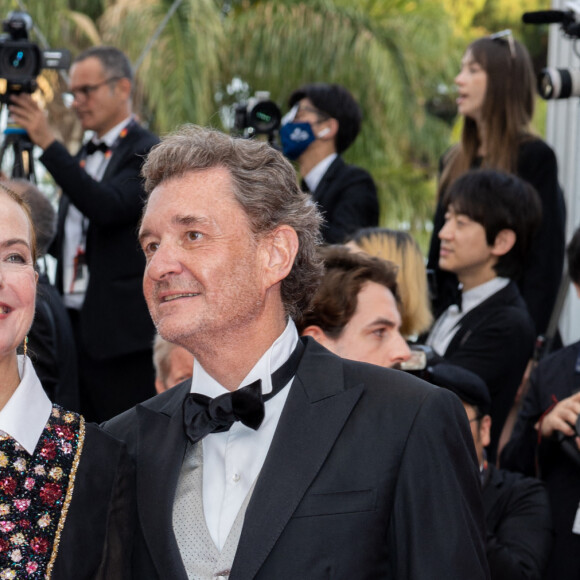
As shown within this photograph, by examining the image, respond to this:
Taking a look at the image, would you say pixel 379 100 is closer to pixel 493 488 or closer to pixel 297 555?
pixel 493 488

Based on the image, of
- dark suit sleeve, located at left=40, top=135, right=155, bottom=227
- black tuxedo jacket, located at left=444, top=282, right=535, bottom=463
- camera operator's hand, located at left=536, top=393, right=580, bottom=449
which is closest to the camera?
camera operator's hand, located at left=536, top=393, right=580, bottom=449

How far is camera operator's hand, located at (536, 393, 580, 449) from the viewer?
3.46m

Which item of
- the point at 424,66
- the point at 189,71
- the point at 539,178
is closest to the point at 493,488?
the point at 539,178

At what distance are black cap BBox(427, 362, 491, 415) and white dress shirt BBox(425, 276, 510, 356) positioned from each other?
1.83ft

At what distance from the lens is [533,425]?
12.6 feet

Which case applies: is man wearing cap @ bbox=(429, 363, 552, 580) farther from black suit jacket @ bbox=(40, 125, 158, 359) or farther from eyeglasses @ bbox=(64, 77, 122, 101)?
eyeglasses @ bbox=(64, 77, 122, 101)

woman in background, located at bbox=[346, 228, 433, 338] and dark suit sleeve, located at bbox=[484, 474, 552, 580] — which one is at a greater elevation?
woman in background, located at bbox=[346, 228, 433, 338]

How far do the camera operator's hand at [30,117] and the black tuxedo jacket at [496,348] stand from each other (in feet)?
6.27

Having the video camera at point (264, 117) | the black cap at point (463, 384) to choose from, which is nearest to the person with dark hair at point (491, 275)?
the black cap at point (463, 384)

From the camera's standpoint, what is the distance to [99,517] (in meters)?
2.07

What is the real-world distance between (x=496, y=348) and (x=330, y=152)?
1518 millimetres

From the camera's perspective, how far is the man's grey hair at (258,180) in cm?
222

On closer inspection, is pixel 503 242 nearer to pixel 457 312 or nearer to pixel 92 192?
pixel 457 312

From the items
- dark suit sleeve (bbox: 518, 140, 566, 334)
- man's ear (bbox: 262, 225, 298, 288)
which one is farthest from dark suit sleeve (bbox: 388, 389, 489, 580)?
dark suit sleeve (bbox: 518, 140, 566, 334)
